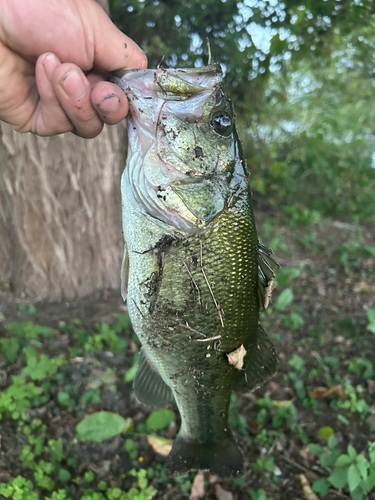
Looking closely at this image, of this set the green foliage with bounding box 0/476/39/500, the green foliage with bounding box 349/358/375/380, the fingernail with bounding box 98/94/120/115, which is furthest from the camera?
the green foliage with bounding box 349/358/375/380

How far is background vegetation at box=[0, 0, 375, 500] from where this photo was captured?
2014mm

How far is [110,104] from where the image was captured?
1.20 metres

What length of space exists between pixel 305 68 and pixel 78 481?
687 centimetres

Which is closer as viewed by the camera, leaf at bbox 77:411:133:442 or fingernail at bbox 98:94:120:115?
fingernail at bbox 98:94:120:115

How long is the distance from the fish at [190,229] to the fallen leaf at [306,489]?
1.34 metres

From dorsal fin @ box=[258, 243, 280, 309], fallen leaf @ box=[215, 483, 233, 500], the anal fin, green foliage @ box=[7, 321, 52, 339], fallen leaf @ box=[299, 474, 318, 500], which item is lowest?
fallen leaf @ box=[299, 474, 318, 500]

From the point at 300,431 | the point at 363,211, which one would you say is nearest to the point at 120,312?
the point at 300,431

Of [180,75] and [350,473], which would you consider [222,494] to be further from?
[180,75]

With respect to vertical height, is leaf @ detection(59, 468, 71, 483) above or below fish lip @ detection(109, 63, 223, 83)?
below

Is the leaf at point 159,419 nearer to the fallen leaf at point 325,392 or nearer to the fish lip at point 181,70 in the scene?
the fallen leaf at point 325,392

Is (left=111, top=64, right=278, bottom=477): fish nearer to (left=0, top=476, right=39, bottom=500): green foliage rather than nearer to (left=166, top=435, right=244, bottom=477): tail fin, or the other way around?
(left=166, top=435, right=244, bottom=477): tail fin

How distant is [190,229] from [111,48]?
2.86ft

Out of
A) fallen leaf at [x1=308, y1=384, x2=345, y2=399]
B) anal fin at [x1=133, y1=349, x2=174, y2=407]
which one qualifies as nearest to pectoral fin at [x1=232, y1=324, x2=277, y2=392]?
anal fin at [x1=133, y1=349, x2=174, y2=407]

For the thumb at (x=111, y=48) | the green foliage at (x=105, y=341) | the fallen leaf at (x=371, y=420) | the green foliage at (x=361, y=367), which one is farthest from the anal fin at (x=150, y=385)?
the green foliage at (x=361, y=367)
